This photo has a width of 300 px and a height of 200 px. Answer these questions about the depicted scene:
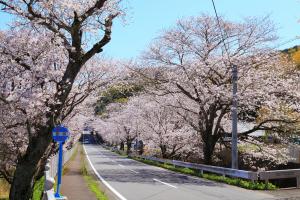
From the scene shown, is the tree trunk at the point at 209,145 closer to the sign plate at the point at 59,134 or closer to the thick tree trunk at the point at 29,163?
A: the thick tree trunk at the point at 29,163

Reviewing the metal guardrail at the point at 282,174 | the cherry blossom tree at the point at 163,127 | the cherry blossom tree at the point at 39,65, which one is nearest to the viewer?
the cherry blossom tree at the point at 39,65

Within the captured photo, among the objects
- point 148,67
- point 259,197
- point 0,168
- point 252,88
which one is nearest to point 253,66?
point 252,88

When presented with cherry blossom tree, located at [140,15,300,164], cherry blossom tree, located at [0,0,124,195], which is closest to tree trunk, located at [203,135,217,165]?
cherry blossom tree, located at [140,15,300,164]

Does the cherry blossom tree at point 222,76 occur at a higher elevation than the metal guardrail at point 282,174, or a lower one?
higher

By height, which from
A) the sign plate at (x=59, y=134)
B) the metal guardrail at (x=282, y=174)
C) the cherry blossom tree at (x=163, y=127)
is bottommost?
the metal guardrail at (x=282, y=174)

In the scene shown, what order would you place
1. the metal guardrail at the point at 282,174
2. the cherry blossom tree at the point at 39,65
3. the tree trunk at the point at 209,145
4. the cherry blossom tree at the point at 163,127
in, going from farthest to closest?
the cherry blossom tree at the point at 163,127 < the tree trunk at the point at 209,145 < the metal guardrail at the point at 282,174 < the cherry blossom tree at the point at 39,65

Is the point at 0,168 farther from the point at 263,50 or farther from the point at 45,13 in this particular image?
the point at 263,50

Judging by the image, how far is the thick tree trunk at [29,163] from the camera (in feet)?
43.5

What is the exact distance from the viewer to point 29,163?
13375 millimetres

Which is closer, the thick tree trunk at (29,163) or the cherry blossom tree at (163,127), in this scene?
the thick tree trunk at (29,163)

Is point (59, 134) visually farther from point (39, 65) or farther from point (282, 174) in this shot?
point (282, 174)

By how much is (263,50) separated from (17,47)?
1618 cm

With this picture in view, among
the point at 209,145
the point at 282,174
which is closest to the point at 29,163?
the point at 282,174

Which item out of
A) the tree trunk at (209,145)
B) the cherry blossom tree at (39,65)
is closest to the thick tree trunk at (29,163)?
the cherry blossom tree at (39,65)
